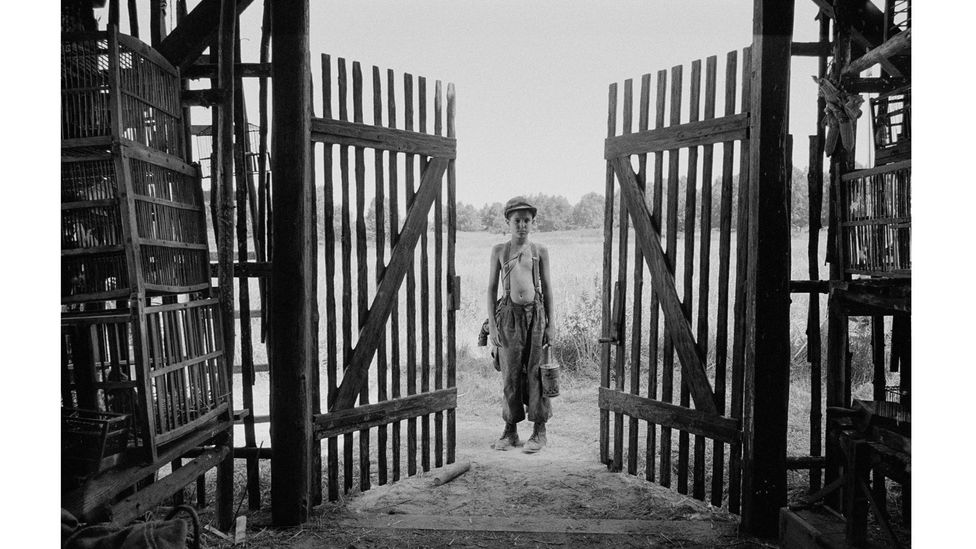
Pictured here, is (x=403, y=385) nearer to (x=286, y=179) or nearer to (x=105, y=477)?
(x=286, y=179)

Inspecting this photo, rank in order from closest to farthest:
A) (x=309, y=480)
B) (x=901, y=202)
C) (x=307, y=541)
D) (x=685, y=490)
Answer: (x=901, y=202), (x=307, y=541), (x=309, y=480), (x=685, y=490)

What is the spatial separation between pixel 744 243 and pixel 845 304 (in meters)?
0.79

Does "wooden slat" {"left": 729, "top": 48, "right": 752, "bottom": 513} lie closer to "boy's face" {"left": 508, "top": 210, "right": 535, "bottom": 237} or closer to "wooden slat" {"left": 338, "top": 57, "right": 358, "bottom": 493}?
"boy's face" {"left": 508, "top": 210, "right": 535, "bottom": 237}

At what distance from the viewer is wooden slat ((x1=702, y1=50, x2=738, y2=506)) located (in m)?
4.80

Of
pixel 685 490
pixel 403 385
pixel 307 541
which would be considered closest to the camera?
pixel 307 541

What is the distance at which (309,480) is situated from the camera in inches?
186

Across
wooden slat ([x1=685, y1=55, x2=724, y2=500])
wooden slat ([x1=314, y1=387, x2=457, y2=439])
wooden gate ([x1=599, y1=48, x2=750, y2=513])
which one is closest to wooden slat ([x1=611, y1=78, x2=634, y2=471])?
wooden gate ([x1=599, y1=48, x2=750, y2=513])

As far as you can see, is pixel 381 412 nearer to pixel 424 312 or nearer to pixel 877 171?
pixel 424 312

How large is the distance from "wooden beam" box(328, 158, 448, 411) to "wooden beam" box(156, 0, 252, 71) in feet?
6.74

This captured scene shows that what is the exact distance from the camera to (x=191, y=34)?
4.54 meters

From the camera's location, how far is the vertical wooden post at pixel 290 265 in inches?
179

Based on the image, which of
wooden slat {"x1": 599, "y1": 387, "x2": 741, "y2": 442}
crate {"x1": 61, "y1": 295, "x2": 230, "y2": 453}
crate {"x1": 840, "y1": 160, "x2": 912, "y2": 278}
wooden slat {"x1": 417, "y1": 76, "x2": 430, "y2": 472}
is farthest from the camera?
wooden slat {"x1": 417, "y1": 76, "x2": 430, "y2": 472}

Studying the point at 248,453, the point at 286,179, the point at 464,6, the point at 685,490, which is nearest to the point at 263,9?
the point at 286,179

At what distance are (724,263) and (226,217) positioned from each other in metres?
3.76
